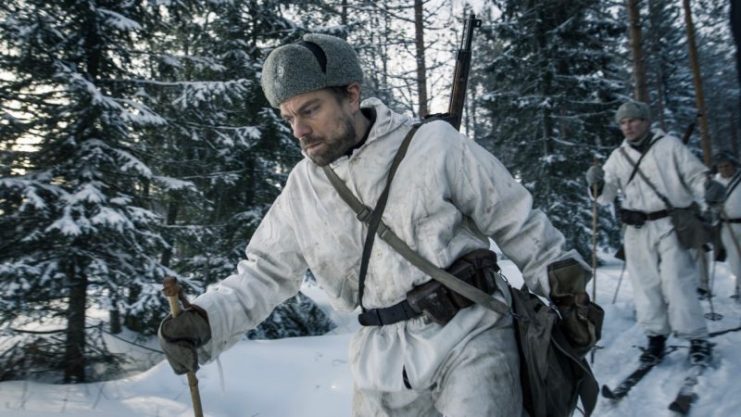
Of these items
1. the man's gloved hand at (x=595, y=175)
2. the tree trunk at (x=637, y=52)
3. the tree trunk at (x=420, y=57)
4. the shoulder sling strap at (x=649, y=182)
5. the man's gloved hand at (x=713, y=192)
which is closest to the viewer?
the man's gloved hand at (x=713, y=192)

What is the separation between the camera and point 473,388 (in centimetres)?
195

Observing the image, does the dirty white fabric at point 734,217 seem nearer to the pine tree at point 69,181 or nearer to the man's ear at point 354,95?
the man's ear at point 354,95

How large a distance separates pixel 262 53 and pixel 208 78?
1.37 m

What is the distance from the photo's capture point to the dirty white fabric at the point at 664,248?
5000 millimetres

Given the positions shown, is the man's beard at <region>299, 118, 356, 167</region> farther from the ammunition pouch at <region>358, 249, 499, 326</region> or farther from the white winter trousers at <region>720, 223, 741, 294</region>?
the white winter trousers at <region>720, 223, 741, 294</region>

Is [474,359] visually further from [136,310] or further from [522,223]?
[136,310]

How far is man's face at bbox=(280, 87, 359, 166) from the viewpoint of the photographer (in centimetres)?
221

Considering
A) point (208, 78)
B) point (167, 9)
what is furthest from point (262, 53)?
point (167, 9)

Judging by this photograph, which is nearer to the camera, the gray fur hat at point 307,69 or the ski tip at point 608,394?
the gray fur hat at point 307,69

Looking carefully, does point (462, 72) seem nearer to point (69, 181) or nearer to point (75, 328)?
point (69, 181)

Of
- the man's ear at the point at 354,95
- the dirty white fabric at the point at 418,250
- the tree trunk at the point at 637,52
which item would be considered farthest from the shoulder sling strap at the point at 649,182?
the tree trunk at the point at 637,52

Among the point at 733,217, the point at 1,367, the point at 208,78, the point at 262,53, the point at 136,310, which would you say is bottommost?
the point at 1,367

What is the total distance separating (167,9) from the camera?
24.1 ft

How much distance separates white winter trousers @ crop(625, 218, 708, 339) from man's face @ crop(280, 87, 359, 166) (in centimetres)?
429
